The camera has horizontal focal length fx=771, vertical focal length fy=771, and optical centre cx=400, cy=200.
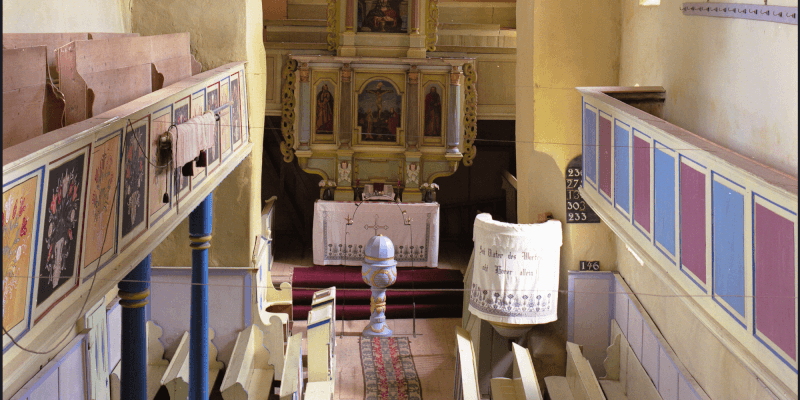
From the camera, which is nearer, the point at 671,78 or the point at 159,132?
the point at 159,132

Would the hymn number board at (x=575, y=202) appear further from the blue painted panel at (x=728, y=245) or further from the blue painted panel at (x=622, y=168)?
the blue painted panel at (x=728, y=245)

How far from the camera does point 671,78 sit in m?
7.29

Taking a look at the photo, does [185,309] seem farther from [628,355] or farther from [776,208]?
[776,208]

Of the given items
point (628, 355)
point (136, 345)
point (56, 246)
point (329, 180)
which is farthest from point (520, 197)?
point (56, 246)

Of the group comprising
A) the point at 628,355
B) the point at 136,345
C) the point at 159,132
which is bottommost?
the point at 628,355

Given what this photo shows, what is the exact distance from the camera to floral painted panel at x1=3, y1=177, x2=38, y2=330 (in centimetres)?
283

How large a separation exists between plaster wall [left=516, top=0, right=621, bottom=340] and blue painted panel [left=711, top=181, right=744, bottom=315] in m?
5.31

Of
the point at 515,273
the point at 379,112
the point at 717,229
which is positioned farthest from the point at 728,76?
the point at 379,112

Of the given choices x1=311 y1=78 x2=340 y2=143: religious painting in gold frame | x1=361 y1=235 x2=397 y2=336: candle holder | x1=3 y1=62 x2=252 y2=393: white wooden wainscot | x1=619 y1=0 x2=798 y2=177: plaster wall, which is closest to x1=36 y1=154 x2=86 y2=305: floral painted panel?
x1=3 y1=62 x2=252 y2=393: white wooden wainscot

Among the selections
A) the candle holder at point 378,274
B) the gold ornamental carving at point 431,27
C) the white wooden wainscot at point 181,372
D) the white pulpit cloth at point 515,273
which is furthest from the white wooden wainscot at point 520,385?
the gold ornamental carving at point 431,27

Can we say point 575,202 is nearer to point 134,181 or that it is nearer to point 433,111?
point 433,111

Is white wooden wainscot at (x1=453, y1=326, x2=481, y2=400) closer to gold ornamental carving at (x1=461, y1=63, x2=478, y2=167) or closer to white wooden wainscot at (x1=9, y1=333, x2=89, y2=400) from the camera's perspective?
white wooden wainscot at (x1=9, y1=333, x2=89, y2=400)

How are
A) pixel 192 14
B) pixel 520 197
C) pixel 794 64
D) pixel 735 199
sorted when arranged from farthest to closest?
pixel 520 197
pixel 192 14
pixel 794 64
pixel 735 199

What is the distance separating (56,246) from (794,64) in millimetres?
4186
